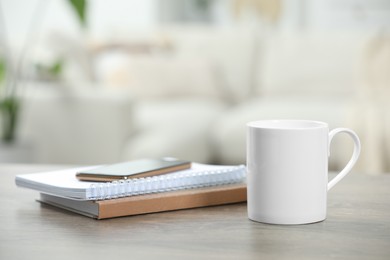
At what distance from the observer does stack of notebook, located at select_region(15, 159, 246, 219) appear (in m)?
0.99

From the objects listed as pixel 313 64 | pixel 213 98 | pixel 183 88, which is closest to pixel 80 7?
pixel 183 88

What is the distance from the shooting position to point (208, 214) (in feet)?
3.35

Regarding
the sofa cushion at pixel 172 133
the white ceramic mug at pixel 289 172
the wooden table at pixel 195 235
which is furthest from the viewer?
the sofa cushion at pixel 172 133

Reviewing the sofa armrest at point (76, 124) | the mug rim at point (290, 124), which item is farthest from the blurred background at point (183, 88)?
the mug rim at point (290, 124)

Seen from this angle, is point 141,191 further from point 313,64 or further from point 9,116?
point 313,64

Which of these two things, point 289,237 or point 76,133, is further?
point 76,133

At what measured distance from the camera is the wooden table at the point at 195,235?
2.70 feet

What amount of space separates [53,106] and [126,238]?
236cm

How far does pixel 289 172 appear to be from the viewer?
36.9 inches

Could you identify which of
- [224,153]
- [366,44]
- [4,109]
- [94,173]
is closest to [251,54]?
[366,44]

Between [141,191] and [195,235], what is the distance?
0.16 meters

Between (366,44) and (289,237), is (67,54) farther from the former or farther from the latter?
(289,237)

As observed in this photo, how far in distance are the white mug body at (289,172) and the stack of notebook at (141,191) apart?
0.12m

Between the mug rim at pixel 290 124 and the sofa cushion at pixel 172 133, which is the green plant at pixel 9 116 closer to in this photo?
the sofa cushion at pixel 172 133
